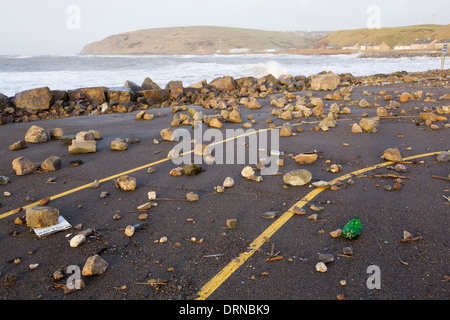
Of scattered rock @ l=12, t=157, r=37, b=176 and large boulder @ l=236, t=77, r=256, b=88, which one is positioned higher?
large boulder @ l=236, t=77, r=256, b=88

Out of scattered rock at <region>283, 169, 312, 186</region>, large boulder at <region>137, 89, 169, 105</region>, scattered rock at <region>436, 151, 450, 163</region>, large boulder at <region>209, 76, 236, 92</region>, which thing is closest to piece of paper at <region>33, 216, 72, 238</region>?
scattered rock at <region>283, 169, 312, 186</region>

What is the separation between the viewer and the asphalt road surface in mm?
3482

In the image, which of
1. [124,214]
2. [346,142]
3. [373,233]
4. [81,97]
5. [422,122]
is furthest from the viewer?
[81,97]

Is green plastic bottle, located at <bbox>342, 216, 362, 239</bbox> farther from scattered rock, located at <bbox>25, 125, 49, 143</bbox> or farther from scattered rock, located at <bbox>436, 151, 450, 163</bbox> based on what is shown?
scattered rock, located at <bbox>25, 125, 49, 143</bbox>

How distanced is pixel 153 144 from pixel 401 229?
22.3ft

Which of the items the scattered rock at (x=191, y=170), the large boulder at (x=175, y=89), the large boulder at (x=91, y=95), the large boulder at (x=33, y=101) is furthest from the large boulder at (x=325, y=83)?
the scattered rock at (x=191, y=170)

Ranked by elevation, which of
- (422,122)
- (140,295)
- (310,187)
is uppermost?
(422,122)

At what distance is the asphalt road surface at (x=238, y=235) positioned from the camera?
348 cm

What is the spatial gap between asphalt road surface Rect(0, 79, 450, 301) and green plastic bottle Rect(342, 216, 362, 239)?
0.12 metres

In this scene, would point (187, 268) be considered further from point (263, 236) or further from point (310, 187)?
point (310, 187)

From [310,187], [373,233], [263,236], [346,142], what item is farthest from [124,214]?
[346,142]

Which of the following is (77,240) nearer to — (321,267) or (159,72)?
(321,267)

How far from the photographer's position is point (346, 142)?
8773 mm

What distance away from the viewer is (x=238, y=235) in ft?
14.8
